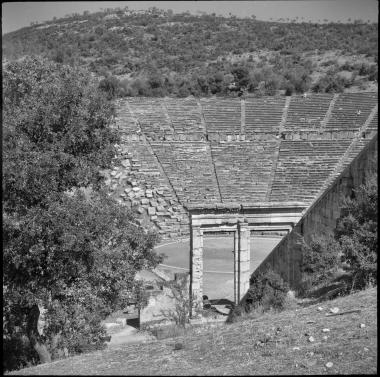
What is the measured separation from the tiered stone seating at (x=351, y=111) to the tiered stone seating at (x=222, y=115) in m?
4.81

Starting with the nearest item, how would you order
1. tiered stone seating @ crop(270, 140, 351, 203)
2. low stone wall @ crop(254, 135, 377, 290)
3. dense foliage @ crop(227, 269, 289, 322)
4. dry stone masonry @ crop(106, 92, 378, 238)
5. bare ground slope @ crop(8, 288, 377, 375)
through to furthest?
bare ground slope @ crop(8, 288, 377, 375)
low stone wall @ crop(254, 135, 377, 290)
dense foliage @ crop(227, 269, 289, 322)
tiered stone seating @ crop(270, 140, 351, 203)
dry stone masonry @ crop(106, 92, 378, 238)

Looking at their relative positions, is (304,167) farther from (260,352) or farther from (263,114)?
(260,352)

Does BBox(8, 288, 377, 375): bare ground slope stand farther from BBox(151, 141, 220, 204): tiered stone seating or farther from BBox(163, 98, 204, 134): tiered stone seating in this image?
BBox(163, 98, 204, 134): tiered stone seating

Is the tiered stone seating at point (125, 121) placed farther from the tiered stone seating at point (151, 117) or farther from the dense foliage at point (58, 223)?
the dense foliage at point (58, 223)

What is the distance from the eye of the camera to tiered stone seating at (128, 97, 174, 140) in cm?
3259

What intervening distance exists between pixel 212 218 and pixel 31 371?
1099 centimetres

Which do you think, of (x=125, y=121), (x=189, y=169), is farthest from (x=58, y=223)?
(x=125, y=121)

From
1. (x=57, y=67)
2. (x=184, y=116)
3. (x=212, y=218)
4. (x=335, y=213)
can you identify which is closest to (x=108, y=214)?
(x=57, y=67)

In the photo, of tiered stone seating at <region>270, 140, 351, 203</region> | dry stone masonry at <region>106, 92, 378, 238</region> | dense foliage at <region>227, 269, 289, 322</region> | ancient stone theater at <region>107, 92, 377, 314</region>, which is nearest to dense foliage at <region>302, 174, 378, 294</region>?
dense foliage at <region>227, 269, 289, 322</region>

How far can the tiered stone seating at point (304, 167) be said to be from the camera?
91.2ft

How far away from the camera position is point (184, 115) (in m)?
34.6

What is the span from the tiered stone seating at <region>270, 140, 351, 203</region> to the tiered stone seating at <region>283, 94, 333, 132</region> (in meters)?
1.46

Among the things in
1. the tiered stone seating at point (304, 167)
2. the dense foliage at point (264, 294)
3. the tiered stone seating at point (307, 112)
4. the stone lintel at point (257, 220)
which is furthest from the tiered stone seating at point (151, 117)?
the dense foliage at point (264, 294)

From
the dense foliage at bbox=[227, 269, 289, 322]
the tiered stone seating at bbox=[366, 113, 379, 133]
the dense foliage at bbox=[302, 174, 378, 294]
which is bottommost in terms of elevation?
the dense foliage at bbox=[227, 269, 289, 322]
